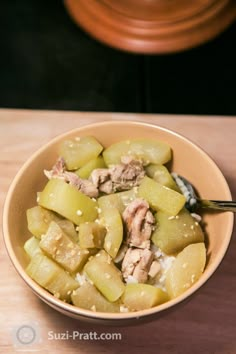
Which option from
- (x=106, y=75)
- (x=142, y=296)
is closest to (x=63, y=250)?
(x=142, y=296)

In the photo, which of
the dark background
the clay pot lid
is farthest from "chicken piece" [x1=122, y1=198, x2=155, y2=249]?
the clay pot lid

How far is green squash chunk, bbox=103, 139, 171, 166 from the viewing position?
1.06 meters

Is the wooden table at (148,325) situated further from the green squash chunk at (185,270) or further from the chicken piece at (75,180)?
the chicken piece at (75,180)

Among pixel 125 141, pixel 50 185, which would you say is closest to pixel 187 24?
pixel 125 141

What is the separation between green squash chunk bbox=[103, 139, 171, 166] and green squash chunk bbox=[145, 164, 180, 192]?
1cm

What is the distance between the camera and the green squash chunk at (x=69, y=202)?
940 mm

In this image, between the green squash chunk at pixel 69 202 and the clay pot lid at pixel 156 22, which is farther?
the clay pot lid at pixel 156 22

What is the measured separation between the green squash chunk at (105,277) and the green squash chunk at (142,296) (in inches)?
0.6

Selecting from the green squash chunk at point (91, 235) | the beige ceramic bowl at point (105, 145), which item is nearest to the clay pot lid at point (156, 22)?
the beige ceramic bowl at point (105, 145)

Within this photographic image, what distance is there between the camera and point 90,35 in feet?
5.56

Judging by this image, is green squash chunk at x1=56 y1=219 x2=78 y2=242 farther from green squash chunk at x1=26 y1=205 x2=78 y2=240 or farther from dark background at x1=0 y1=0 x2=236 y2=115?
dark background at x1=0 y1=0 x2=236 y2=115

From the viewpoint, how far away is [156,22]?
1.62 meters

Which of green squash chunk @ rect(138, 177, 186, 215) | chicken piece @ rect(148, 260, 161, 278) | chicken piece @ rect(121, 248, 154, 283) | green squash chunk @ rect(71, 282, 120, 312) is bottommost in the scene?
green squash chunk @ rect(71, 282, 120, 312)

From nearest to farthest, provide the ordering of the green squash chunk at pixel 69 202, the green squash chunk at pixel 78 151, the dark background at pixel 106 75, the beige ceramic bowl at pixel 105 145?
the beige ceramic bowl at pixel 105 145 → the green squash chunk at pixel 69 202 → the green squash chunk at pixel 78 151 → the dark background at pixel 106 75
